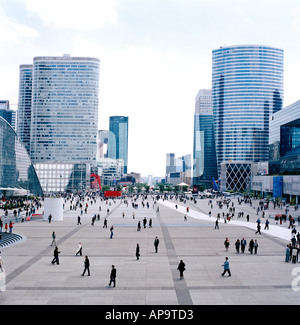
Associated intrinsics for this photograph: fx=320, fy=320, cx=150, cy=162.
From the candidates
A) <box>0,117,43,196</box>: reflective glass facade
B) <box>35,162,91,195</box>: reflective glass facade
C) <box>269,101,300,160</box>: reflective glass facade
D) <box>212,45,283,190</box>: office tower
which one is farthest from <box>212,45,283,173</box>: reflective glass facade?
<box>0,117,43,196</box>: reflective glass facade

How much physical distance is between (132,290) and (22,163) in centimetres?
9025

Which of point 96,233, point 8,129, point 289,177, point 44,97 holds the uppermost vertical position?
point 44,97

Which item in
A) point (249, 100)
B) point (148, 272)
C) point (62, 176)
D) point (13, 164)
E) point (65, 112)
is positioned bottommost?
point (148, 272)

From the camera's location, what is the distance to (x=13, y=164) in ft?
300

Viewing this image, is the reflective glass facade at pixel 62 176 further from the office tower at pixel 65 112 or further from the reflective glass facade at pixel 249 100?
the reflective glass facade at pixel 249 100

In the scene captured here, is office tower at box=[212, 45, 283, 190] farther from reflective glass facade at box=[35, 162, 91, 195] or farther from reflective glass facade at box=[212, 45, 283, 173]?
reflective glass facade at box=[35, 162, 91, 195]

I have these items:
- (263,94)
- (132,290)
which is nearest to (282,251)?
(132,290)

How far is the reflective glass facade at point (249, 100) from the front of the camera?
190 metres

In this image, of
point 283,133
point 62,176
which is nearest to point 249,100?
point 283,133

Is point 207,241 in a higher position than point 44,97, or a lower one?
lower

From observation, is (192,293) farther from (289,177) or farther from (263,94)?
(263,94)

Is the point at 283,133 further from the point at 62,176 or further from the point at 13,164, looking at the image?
the point at 62,176

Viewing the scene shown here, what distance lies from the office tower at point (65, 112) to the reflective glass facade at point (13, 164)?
9531cm

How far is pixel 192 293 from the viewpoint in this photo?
590 inches
